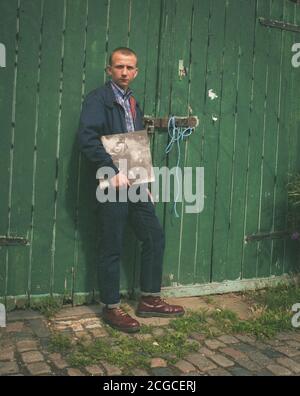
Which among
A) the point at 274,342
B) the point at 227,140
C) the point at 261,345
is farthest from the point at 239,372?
the point at 227,140

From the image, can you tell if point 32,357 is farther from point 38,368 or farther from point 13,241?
point 13,241

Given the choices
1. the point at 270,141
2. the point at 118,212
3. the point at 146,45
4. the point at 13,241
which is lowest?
the point at 13,241

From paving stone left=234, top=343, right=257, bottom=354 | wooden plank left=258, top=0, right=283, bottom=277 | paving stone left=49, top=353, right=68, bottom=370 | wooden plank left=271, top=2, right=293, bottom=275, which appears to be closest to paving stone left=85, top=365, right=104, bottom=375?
paving stone left=49, top=353, right=68, bottom=370

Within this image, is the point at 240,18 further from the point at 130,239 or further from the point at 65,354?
the point at 65,354

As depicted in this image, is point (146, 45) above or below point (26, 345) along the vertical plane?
above

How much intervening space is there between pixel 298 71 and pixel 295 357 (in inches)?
101

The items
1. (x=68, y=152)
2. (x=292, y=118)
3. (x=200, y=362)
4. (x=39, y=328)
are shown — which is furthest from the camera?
(x=292, y=118)

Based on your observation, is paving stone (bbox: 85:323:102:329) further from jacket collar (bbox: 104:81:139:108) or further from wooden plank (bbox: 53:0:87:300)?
jacket collar (bbox: 104:81:139:108)

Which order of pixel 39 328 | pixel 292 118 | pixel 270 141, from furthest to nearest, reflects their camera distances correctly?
pixel 292 118 < pixel 270 141 < pixel 39 328

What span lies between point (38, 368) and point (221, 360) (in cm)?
110

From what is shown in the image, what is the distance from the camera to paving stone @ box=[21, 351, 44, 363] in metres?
3.01

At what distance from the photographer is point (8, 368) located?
290cm

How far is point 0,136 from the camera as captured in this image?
3.54 meters

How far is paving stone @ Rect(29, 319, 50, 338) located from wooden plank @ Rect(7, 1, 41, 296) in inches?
10.4
